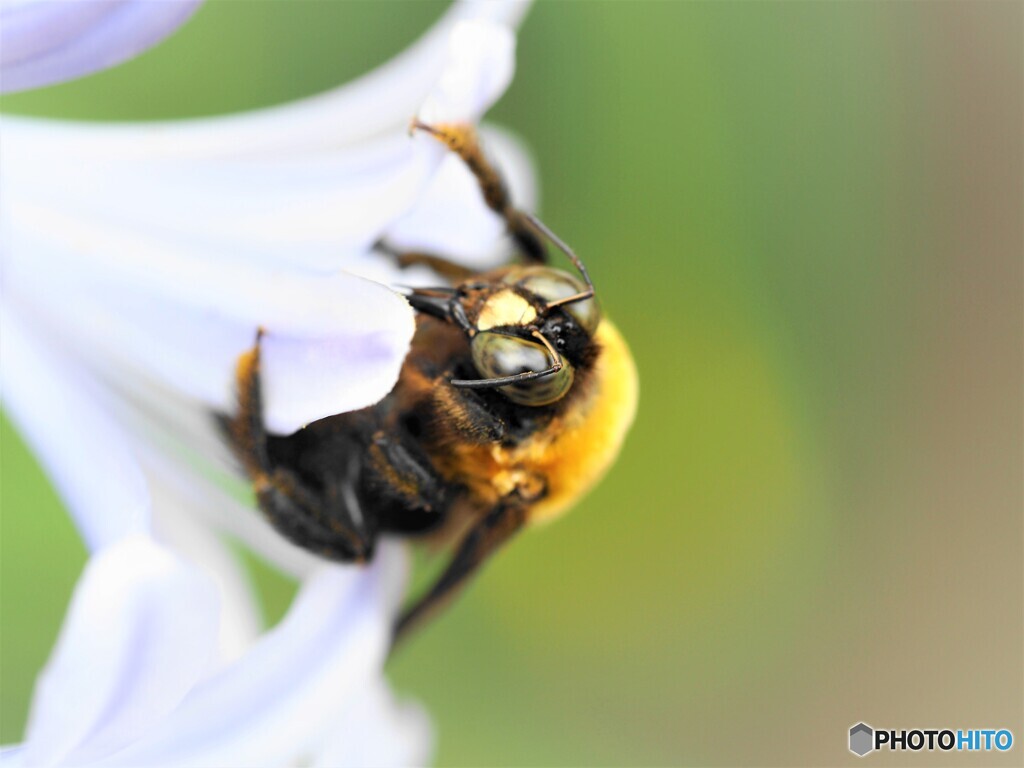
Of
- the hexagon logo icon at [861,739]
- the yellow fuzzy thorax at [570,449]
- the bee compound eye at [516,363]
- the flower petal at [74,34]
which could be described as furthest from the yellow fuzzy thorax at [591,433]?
the hexagon logo icon at [861,739]

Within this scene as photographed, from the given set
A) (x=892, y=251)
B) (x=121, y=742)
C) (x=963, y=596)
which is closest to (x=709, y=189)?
(x=892, y=251)

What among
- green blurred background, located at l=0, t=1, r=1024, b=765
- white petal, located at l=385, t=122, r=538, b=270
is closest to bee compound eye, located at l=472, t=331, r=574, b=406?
white petal, located at l=385, t=122, r=538, b=270

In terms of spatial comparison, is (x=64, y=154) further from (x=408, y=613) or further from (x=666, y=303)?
(x=666, y=303)

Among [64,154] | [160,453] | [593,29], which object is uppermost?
[593,29]

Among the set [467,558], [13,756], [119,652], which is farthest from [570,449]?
[13,756]

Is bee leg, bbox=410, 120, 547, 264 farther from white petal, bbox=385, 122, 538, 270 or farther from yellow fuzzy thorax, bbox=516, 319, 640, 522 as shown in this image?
yellow fuzzy thorax, bbox=516, 319, 640, 522
